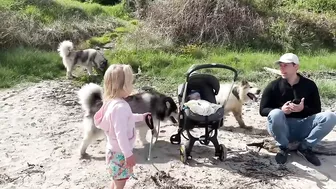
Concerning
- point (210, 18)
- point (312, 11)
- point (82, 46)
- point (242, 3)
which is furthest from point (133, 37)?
point (312, 11)

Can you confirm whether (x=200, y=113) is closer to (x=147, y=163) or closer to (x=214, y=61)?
(x=147, y=163)

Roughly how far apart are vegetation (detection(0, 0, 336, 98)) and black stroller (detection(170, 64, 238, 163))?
3.63 metres

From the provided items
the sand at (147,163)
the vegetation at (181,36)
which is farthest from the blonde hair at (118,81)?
the vegetation at (181,36)

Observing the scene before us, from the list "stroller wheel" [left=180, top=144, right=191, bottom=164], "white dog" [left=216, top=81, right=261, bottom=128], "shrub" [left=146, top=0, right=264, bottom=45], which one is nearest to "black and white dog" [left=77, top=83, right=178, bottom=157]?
"stroller wheel" [left=180, top=144, right=191, bottom=164]

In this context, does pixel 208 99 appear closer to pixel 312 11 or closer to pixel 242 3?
pixel 242 3

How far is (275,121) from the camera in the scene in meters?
5.27

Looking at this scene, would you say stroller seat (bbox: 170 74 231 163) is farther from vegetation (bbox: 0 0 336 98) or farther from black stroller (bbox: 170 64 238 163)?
vegetation (bbox: 0 0 336 98)

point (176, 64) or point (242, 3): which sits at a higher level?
point (242, 3)

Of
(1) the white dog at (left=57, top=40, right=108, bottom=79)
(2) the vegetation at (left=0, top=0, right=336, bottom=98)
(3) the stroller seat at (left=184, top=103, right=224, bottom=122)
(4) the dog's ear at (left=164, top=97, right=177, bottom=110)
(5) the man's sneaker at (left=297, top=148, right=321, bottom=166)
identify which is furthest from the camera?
(2) the vegetation at (left=0, top=0, right=336, bottom=98)

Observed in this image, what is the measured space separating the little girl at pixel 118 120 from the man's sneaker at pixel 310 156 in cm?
244

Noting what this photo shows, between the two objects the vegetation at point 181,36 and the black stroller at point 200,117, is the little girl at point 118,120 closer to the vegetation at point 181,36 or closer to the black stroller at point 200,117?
the black stroller at point 200,117

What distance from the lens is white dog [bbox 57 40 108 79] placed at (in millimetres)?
10086

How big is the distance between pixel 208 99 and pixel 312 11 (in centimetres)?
1000

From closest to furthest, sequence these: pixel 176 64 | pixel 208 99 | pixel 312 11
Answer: pixel 208 99, pixel 176 64, pixel 312 11
